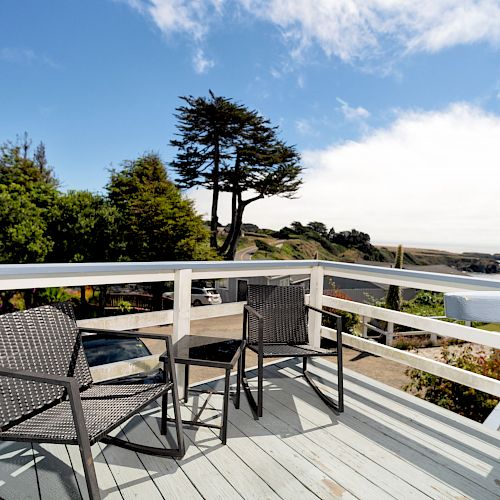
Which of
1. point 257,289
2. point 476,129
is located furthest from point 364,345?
point 476,129

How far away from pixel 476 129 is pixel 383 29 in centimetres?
1175

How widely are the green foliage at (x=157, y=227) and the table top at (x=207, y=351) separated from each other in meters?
18.6

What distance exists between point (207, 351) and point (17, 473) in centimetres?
103

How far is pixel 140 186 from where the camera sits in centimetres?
2342

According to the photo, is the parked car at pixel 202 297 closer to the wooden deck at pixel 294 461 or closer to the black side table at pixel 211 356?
the black side table at pixel 211 356

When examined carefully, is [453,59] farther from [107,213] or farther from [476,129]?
[107,213]

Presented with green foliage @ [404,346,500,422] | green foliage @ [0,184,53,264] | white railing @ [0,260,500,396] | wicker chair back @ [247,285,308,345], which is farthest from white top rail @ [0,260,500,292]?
green foliage @ [0,184,53,264]

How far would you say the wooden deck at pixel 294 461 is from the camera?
1634 mm

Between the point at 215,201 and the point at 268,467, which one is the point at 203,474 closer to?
the point at 268,467

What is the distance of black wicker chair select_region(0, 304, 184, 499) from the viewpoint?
50.0 inches

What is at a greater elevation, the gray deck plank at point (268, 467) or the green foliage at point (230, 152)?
the green foliage at point (230, 152)

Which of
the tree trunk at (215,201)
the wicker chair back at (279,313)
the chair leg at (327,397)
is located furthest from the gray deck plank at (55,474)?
the tree trunk at (215,201)

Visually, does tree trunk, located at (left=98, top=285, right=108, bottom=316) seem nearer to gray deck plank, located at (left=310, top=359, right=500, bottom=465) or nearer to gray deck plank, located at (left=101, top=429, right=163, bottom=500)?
gray deck plank, located at (left=310, top=359, right=500, bottom=465)

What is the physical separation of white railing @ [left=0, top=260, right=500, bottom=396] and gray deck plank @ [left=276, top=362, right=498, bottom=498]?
0.44 m
